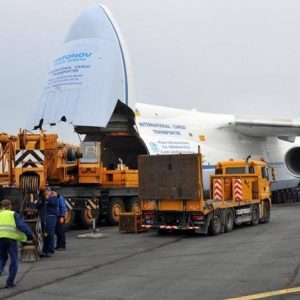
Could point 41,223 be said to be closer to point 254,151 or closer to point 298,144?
point 254,151

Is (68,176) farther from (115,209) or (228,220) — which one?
(228,220)

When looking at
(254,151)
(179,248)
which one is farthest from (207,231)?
(254,151)

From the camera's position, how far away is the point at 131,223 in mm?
17344

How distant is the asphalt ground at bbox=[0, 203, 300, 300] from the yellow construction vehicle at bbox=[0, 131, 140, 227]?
291 cm

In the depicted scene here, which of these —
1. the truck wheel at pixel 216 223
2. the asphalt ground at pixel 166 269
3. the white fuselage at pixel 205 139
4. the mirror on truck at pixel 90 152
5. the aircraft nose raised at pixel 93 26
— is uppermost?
the aircraft nose raised at pixel 93 26

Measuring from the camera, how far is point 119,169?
2167 centimetres

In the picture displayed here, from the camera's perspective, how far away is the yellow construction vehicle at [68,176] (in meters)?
16.3

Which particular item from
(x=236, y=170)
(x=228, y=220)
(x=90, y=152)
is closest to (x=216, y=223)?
(x=228, y=220)

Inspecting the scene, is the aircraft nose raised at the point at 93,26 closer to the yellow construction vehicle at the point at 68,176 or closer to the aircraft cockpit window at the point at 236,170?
the yellow construction vehicle at the point at 68,176

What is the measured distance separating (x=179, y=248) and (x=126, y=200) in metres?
8.54

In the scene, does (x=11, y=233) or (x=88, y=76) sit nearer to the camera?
(x=11, y=233)

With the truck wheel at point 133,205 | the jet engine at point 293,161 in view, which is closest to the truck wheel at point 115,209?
the truck wheel at point 133,205

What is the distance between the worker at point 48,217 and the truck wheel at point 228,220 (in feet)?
19.9

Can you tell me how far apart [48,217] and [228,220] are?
21.9ft
